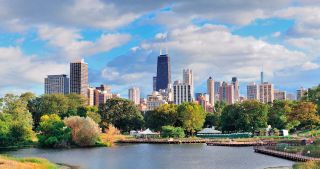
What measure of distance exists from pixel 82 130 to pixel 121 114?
39.2m

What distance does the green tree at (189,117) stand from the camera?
11519 centimetres

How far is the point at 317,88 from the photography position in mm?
115125

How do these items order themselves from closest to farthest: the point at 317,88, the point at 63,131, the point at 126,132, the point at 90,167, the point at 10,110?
the point at 90,167 < the point at 63,131 < the point at 10,110 < the point at 317,88 < the point at 126,132

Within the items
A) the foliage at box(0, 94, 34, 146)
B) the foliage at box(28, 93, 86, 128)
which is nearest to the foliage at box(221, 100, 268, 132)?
the foliage at box(28, 93, 86, 128)

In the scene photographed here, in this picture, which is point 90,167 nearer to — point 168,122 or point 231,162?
point 231,162

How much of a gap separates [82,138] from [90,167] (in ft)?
124

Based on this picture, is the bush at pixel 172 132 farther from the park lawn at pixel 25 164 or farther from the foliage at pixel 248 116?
the park lawn at pixel 25 164

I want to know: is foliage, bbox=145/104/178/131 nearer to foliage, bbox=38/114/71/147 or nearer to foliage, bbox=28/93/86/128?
foliage, bbox=28/93/86/128

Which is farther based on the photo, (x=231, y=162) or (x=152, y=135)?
(x=152, y=135)

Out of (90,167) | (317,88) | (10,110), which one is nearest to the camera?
(90,167)

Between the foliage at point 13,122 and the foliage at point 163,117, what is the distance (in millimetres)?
31807

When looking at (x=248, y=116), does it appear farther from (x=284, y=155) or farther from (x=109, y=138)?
(x=284, y=155)

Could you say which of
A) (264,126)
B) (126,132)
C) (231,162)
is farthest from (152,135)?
(231,162)

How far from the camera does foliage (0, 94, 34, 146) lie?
8969cm
